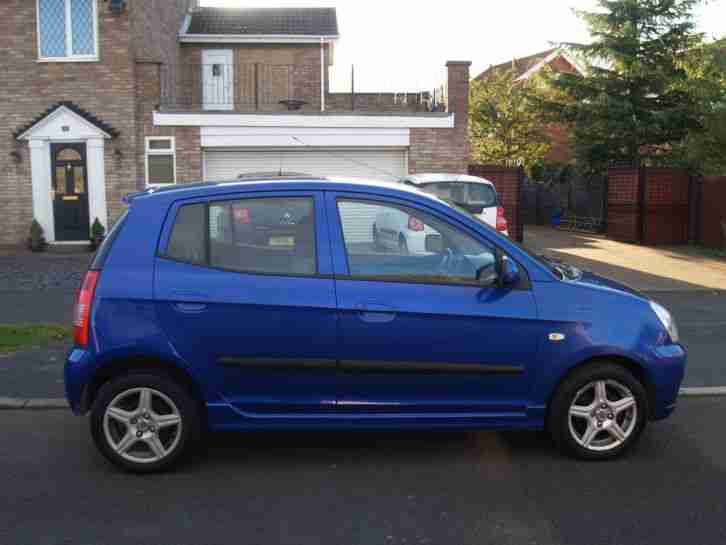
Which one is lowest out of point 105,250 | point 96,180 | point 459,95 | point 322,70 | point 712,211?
point 712,211

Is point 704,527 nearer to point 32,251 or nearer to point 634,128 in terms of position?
point 32,251

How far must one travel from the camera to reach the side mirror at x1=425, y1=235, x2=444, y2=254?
5109 millimetres

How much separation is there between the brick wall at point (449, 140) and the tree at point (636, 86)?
7.72m

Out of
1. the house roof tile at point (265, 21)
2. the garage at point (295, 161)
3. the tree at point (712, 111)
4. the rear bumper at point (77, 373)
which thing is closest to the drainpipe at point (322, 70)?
the house roof tile at point (265, 21)

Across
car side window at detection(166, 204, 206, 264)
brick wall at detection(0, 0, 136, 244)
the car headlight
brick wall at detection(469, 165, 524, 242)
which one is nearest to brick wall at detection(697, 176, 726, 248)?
brick wall at detection(469, 165, 524, 242)

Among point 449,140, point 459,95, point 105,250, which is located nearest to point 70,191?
point 449,140

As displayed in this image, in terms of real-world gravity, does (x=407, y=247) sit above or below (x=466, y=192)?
below

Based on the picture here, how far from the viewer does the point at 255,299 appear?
16.1 ft

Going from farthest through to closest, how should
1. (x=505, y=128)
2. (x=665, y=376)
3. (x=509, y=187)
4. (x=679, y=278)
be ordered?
1. (x=505, y=128)
2. (x=509, y=187)
3. (x=679, y=278)
4. (x=665, y=376)

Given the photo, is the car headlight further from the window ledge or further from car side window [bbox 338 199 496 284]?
the window ledge

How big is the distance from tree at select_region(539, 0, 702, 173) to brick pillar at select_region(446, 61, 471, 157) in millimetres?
7618

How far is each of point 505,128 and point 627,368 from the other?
29.3 metres

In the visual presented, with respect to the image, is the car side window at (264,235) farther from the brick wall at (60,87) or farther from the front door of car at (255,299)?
the brick wall at (60,87)

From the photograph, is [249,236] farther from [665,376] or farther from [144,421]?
[665,376]
